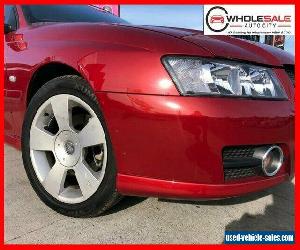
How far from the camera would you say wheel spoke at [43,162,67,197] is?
240 centimetres

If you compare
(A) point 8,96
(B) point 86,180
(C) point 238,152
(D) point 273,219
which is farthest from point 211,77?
(A) point 8,96

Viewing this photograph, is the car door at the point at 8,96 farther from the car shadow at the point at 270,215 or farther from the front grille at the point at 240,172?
the front grille at the point at 240,172

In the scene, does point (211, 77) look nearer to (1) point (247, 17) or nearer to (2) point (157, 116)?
(2) point (157, 116)

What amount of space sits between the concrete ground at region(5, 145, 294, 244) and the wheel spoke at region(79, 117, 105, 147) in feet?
1.64

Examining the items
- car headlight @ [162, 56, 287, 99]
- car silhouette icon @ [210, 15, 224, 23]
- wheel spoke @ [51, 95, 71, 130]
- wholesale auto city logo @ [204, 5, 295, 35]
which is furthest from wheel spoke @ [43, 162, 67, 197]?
car silhouette icon @ [210, 15, 224, 23]

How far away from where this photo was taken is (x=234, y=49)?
209cm

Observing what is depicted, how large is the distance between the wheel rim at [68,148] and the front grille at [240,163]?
0.70 metres

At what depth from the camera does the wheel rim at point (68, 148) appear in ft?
7.29

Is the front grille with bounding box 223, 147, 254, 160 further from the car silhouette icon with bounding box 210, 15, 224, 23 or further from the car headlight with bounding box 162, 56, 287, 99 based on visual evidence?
the car silhouette icon with bounding box 210, 15, 224, 23

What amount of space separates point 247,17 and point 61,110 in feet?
7.31

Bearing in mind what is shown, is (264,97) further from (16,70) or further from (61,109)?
(16,70)

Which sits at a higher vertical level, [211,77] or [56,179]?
[211,77]

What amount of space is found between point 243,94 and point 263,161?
1.33ft

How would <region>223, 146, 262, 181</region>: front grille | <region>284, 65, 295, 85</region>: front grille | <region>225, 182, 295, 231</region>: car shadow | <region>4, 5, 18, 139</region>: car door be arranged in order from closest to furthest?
<region>223, 146, 262, 181</region>: front grille, <region>225, 182, 295, 231</region>: car shadow, <region>284, 65, 295, 85</region>: front grille, <region>4, 5, 18, 139</region>: car door
